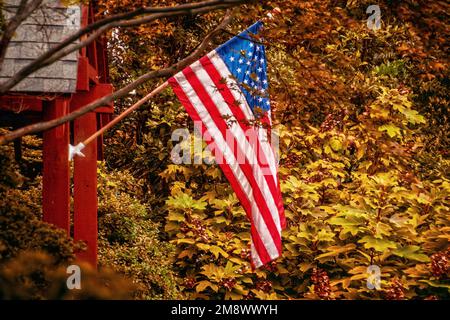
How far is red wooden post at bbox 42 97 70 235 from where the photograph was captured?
7910 mm

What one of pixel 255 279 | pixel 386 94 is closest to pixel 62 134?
pixel 255 279

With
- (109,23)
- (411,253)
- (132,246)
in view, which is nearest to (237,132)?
(109,23)

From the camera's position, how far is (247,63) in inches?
302

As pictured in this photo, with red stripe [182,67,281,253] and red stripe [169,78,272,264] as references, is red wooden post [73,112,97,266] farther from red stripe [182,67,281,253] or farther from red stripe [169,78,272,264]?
red stripe [182,67,281,253]

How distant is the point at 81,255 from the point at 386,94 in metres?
6.14

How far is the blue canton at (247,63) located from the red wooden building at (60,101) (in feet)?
4.55

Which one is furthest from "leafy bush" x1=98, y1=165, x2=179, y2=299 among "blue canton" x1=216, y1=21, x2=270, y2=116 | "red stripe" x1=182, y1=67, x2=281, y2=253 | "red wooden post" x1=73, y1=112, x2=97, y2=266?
"blue canton" x1=216, y1=21, x2=270, y2=116

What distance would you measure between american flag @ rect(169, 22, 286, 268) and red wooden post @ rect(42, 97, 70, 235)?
4.66ft

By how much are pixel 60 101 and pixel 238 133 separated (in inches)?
78.3

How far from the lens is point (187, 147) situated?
12336 mm

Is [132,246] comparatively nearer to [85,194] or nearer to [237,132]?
[85,194]

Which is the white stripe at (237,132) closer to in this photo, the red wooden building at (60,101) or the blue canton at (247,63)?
the blue canton at (247,63)

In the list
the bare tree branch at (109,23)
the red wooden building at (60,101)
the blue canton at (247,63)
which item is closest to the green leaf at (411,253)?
the blue canton at (247,63)
